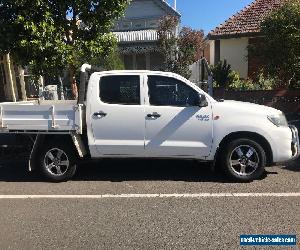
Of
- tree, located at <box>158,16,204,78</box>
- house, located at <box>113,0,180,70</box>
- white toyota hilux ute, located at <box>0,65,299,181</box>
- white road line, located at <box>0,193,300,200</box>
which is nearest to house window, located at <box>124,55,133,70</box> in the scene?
house, located at <box>113,0,180,70</box>

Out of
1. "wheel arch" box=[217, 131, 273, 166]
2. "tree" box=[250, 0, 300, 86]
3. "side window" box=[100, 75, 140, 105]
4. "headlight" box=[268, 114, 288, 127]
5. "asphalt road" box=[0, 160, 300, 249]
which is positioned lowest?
"asphalt road" box=[0, 160, 300, 249]

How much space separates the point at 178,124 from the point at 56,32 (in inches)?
163

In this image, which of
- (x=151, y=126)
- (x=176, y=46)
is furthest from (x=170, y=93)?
(x=176, y=46)

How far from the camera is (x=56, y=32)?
9.81 m

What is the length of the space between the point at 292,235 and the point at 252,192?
168cm

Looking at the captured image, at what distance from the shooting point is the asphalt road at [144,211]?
4930 mm

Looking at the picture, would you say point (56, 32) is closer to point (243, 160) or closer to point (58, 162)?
point (58, 162)

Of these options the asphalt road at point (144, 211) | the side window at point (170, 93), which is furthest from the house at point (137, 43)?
the side window at point (170, 93)

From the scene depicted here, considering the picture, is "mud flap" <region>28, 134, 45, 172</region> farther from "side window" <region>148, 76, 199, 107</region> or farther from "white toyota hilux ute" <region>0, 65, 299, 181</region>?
"side window" <region>148, 76, 199, 107</region>

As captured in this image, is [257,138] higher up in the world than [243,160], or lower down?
higher up

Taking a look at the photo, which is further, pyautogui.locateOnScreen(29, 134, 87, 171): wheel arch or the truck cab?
pyautogui.locateOnScreen(29, 134, 87, 171): wheel arch

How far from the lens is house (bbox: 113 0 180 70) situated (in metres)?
24.4

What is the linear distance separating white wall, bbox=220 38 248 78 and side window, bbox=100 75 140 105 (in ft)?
46.3

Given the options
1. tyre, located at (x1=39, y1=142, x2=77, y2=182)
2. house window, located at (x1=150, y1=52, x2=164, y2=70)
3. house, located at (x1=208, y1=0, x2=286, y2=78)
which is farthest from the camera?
house window, located at (x1=150, y1=52, x2=164, y2=70)
